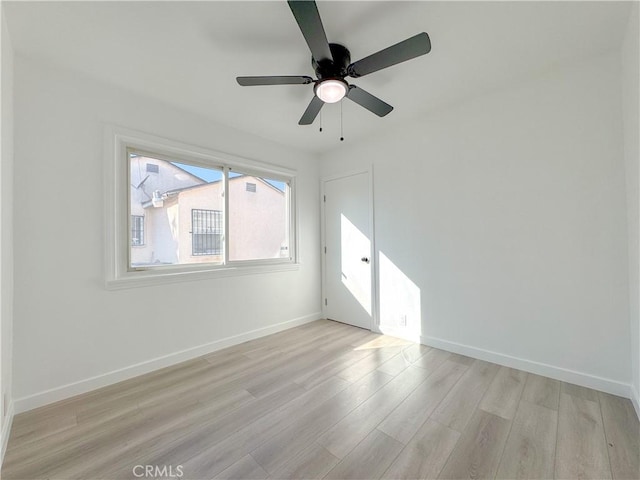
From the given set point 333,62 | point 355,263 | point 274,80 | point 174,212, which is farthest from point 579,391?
point 174,212

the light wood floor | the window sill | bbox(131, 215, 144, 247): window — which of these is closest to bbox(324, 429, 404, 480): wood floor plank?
the light wood floor

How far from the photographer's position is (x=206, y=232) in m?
2.98

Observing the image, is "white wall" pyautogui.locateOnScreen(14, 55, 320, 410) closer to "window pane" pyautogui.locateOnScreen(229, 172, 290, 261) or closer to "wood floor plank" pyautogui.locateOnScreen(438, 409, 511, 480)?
"window pane" pyautogui.locateOnScreen(229, 172, 290, 261)

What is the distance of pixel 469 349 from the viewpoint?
2689 millimetres

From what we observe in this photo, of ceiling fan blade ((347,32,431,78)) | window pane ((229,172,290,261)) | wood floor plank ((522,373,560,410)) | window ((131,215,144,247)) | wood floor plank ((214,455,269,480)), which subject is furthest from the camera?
window pane ((229,172,290,261))

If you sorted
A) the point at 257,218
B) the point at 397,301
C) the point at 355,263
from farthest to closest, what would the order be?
the point at 355,263 → the point at 257,218 → the point at 397,301

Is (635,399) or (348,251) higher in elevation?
(348,251)

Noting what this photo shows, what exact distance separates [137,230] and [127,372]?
1256mm

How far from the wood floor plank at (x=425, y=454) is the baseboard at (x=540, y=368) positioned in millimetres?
1200

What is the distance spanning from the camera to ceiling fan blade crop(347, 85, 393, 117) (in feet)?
6.46

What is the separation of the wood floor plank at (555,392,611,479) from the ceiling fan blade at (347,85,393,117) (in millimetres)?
2417

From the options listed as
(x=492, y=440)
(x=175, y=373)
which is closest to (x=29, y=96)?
Answer: (x=175, y=373)

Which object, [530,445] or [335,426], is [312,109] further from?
[530,445]

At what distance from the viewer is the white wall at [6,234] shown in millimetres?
1589
